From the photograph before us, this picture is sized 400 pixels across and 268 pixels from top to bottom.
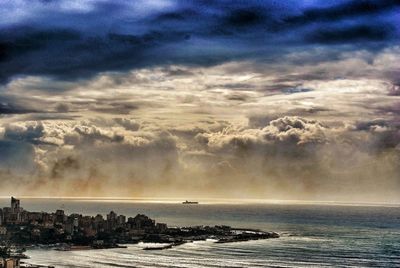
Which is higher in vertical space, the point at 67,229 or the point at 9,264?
the point at 67,229

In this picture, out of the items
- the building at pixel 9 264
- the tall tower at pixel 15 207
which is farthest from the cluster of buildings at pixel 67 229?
the building at pixel 9 264

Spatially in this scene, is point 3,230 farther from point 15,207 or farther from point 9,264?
point 9,264

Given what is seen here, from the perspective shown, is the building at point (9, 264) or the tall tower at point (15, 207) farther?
the tall tower at point (15, 207)

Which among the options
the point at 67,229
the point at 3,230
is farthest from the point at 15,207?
the point at 67,229

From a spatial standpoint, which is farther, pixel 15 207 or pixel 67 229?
pixel 15 207

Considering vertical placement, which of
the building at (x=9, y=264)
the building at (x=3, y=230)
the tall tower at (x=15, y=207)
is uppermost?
the tall tower at (x=15, y=207)

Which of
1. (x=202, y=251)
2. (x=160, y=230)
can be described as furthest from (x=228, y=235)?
(x=202, y=251)

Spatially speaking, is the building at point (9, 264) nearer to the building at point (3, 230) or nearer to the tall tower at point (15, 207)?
the building at point (3, 230)

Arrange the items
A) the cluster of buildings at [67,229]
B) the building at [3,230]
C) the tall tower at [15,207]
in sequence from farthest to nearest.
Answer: the tall tower at [15,207] < the building at [3,230] < the cluster of buildings at [67,229]

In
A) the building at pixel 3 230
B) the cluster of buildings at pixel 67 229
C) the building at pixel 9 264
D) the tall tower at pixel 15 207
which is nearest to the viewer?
the building at pixel 9 264
